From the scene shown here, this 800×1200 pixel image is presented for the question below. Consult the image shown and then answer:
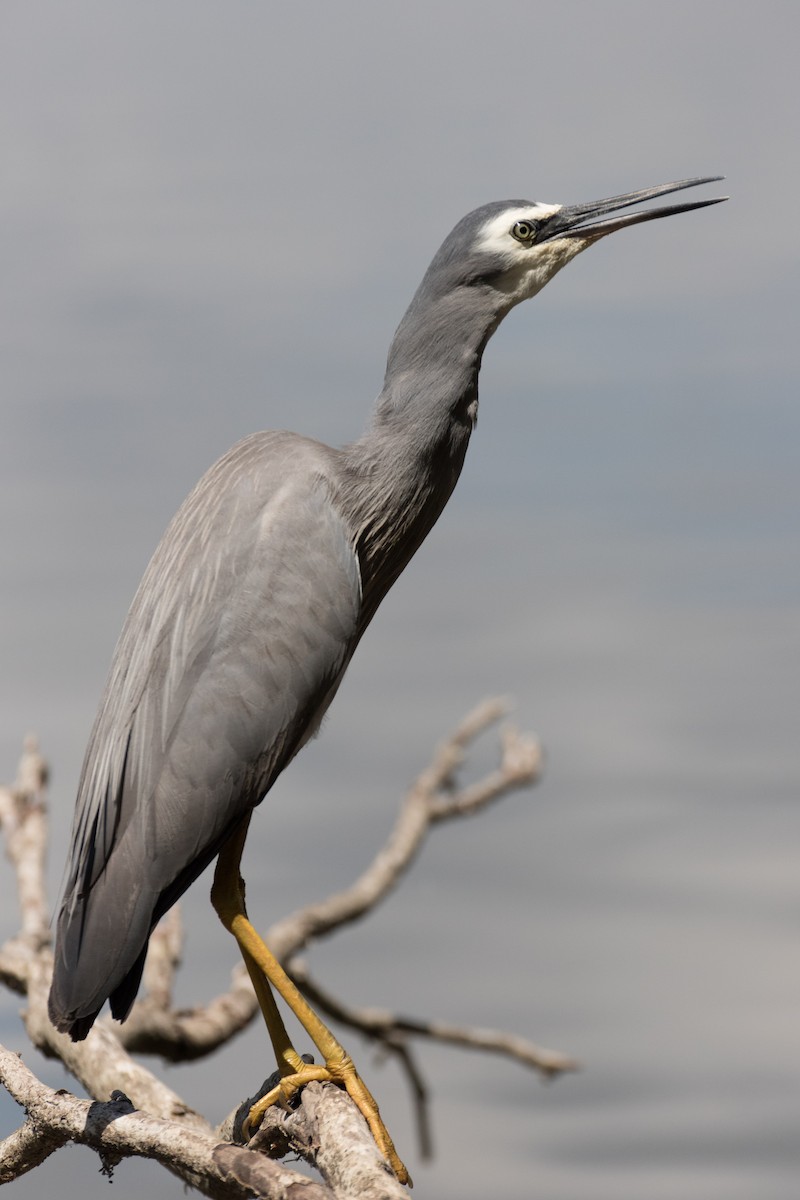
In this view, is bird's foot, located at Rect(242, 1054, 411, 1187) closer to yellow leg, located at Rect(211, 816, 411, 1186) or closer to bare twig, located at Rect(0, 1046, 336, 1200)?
yellow leg, located at Rect(211, 816, 411, 1186)

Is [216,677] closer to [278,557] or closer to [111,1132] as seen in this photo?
[278,557]

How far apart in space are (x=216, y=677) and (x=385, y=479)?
0.71 meters

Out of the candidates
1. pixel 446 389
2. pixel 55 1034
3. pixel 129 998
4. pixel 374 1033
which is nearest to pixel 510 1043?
pixel 374 1033

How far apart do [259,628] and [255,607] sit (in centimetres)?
6

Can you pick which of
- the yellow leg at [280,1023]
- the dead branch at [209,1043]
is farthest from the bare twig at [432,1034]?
the yellow leg at [280,1023]

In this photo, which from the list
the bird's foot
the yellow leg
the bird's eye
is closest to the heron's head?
the bird's eye

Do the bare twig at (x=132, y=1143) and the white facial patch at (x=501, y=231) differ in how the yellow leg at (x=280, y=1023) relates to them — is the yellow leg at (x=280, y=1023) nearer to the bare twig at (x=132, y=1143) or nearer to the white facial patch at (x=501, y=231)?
the bare twig at (x=132, y=1143)

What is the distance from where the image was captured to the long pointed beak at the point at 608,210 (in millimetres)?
3658

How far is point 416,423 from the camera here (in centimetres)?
349

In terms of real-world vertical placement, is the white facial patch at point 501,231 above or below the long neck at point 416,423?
above

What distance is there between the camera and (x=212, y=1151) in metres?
2.85

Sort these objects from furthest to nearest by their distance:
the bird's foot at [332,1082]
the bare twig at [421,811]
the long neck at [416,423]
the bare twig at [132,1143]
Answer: the bare twig at [421,811] < the long neck at [416,423] < the bird's foot at [332,1082] < the bare twig at [132,1143]

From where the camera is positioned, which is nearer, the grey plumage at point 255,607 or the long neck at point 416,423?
the grey plumage at point 255,607

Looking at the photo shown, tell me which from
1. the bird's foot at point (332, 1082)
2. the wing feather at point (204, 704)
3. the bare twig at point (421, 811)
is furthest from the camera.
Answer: the bare twig at point (421, 811)
